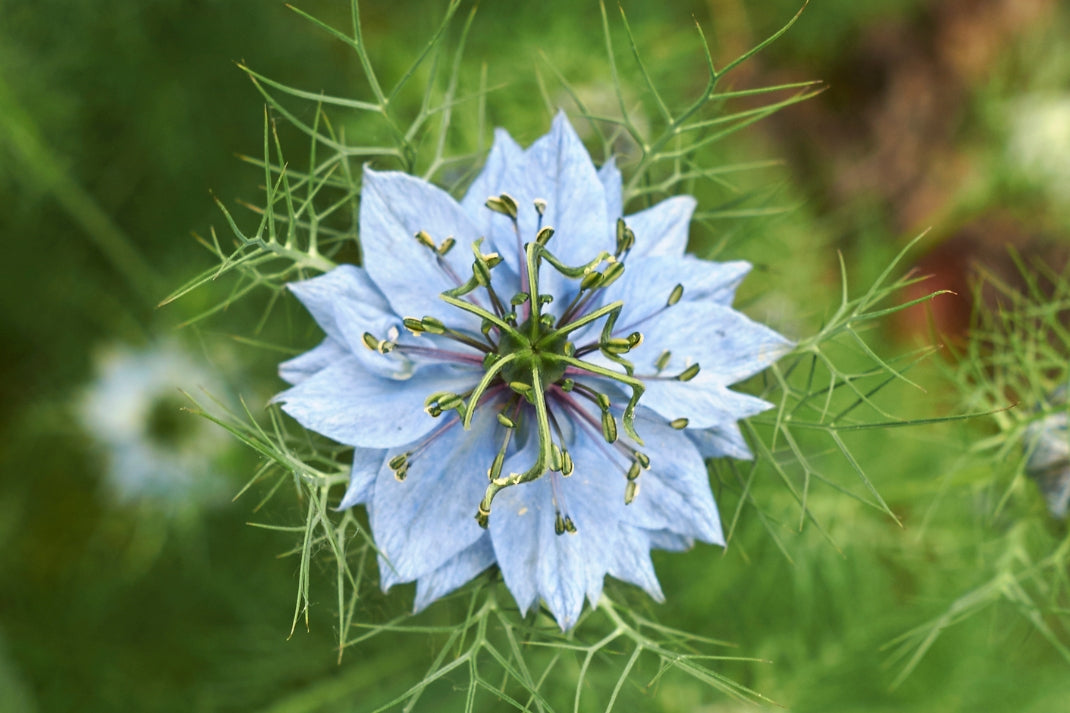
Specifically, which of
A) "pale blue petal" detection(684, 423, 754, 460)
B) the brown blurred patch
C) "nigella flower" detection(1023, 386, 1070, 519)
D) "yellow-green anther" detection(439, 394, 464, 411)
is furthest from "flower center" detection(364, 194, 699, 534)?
the brown blurred patch

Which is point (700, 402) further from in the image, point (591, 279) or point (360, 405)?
point (360, 405)

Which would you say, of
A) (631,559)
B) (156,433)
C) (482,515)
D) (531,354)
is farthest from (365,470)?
(156,433)

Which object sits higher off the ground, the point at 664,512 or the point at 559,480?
the point at 559,480

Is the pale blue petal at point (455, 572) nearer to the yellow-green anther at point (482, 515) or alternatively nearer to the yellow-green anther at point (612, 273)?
the yellow-green anther at point (482, 515)

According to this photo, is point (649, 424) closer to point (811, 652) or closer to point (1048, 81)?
point (811, 652)

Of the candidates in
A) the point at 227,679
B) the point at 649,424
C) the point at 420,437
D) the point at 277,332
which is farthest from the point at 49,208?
the point at 649,424

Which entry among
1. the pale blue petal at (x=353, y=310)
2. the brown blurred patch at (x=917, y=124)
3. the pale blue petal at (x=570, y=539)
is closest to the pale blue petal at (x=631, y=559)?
the pale blue petal at (x=570, y=539)
